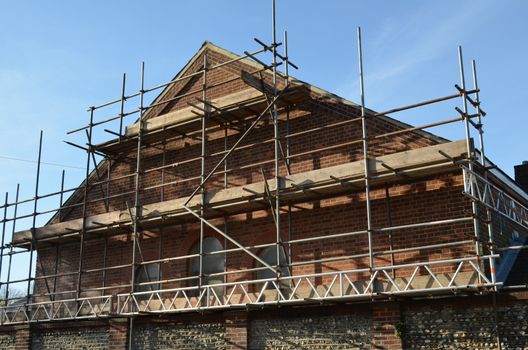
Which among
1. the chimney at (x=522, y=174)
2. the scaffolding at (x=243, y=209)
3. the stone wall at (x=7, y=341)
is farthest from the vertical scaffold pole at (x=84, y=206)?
the chimney at (x=522, y=174)

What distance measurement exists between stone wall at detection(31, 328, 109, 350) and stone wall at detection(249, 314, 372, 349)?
5.11 metres

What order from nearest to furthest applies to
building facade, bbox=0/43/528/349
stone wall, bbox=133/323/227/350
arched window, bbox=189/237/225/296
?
building facade, bbox=0/43/528/349 → stone wall, bbox=133/323/227/350 → arched window, bbox=189/237/225/296

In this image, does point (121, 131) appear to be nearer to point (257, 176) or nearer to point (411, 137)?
point (257, 176)

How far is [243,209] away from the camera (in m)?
16.4

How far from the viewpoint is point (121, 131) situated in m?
19.5

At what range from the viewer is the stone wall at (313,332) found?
13430 mm

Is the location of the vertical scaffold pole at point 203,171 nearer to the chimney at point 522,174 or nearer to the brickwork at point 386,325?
the brickwork at point 386,325

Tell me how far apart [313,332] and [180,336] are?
382 cm

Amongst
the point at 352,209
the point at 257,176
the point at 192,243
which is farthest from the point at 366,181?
the point at 192,243

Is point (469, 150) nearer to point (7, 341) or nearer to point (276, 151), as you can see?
point (276, 151)

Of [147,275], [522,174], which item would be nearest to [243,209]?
[147,275]

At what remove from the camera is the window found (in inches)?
715

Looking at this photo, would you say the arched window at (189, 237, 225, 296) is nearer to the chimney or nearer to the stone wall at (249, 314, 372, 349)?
the stone wall at (249, 314, 372, 349)

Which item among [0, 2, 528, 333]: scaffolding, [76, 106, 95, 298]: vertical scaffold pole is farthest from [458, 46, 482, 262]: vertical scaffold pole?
[76, 106, 95, 298]: vertical scaffold pole
